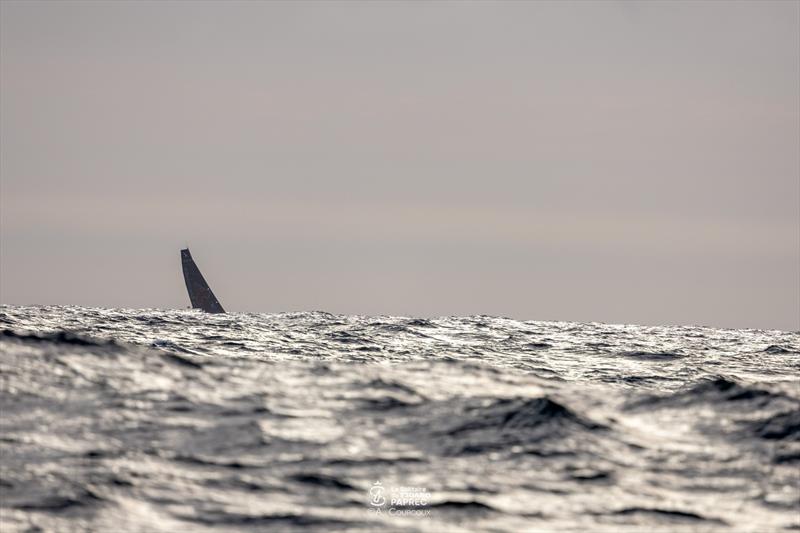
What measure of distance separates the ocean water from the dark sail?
253ft

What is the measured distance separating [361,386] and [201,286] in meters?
82.4

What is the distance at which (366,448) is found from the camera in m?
Result: 14.2

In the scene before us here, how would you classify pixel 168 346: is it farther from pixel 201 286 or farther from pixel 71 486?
pixel 201 286

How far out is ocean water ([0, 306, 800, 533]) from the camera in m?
11.5

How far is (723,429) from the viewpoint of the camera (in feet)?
53.6

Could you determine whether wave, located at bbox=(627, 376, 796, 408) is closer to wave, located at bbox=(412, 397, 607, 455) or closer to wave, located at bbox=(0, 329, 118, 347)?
wave, located at bbox=(412, 397, 607, 455)

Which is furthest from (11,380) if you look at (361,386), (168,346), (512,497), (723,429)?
(168,346)
